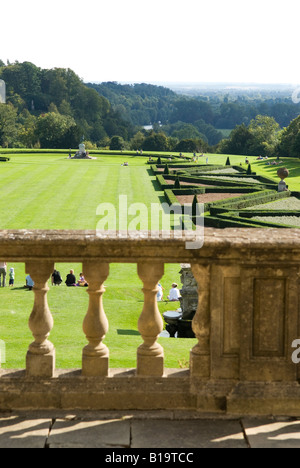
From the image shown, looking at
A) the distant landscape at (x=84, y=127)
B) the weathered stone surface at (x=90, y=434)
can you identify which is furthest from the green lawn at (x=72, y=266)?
the distant landscape at (x=84, y=127)

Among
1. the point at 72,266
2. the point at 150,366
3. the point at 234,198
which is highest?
the point at 150,366

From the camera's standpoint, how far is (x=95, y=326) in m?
4.80

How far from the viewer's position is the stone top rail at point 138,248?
4.63 m

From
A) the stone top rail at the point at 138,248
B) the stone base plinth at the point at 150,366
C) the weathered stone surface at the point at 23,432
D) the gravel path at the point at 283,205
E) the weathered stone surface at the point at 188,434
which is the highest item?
the stone top rail at the point at 138,248

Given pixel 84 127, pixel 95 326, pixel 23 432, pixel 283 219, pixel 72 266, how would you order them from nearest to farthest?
pixel 23 432 < pixel 95 326 < pixel 72 266 < pixel 283 219 < pixel 84 127

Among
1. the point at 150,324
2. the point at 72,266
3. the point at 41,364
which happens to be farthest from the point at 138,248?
the point at 72,266

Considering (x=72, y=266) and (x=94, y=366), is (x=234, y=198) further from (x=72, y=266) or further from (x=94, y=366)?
(x=94, y=366)

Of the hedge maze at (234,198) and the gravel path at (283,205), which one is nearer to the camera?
the hedge maze at (234,198)

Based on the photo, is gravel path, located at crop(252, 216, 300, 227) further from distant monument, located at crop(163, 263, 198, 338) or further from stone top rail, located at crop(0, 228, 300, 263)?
stone top rail, located at crop(0, 228, 300, 263)

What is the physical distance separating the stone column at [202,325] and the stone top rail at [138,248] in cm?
10

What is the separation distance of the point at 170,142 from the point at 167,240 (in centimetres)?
10593

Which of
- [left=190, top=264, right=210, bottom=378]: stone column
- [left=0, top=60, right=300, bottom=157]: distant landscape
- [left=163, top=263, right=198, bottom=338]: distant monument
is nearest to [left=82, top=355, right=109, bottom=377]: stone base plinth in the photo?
[left=190, top=264, right=210, bottom=378]: stone column

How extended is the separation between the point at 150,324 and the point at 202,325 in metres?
0.37

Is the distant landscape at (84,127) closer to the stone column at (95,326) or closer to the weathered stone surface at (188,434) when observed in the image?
the stone column at (95,326)
